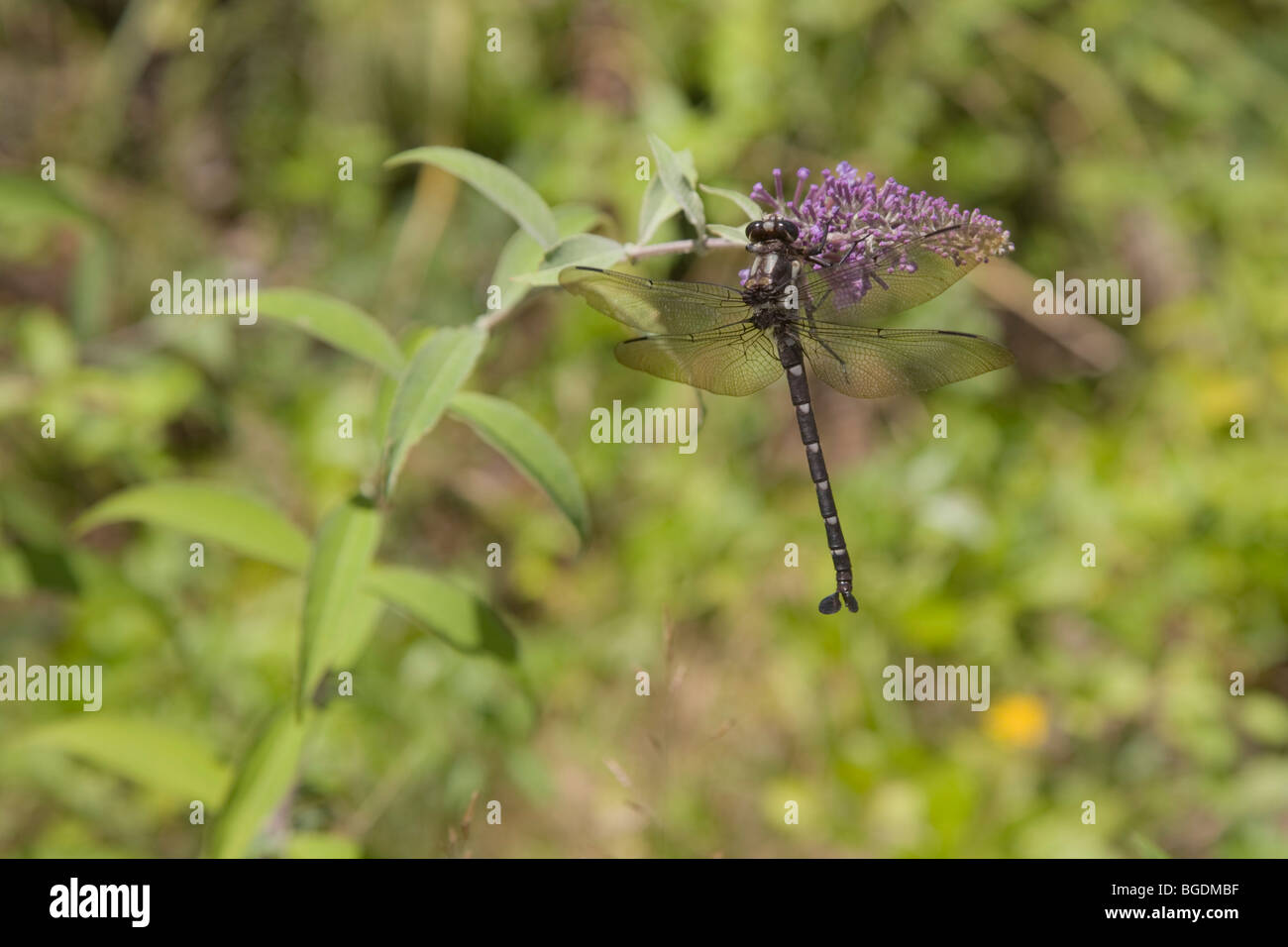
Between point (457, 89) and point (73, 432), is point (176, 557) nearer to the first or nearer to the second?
point (73, 432)

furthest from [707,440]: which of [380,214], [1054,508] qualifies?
[380,214]

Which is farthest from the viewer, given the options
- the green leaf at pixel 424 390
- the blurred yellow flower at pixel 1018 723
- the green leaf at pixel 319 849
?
the blurred yellow flower at pixel 1018 723

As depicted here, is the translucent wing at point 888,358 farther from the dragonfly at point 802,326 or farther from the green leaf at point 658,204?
the green leaf at point 658,204

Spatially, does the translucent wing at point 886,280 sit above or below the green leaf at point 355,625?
above

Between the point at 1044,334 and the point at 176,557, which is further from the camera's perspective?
the point at 1044,334

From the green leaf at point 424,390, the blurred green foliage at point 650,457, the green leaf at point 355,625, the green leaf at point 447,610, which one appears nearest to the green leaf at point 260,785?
the blurred green foliage at point 650,457

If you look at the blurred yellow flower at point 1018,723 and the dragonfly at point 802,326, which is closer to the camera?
the dragonfly at point 802,326

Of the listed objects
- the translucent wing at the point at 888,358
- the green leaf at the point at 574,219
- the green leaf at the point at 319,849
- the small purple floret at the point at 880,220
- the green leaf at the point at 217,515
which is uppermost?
the green leaf at the point at 574,219

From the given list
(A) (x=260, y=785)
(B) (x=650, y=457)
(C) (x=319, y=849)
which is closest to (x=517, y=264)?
(A) (x=260, y=785)
